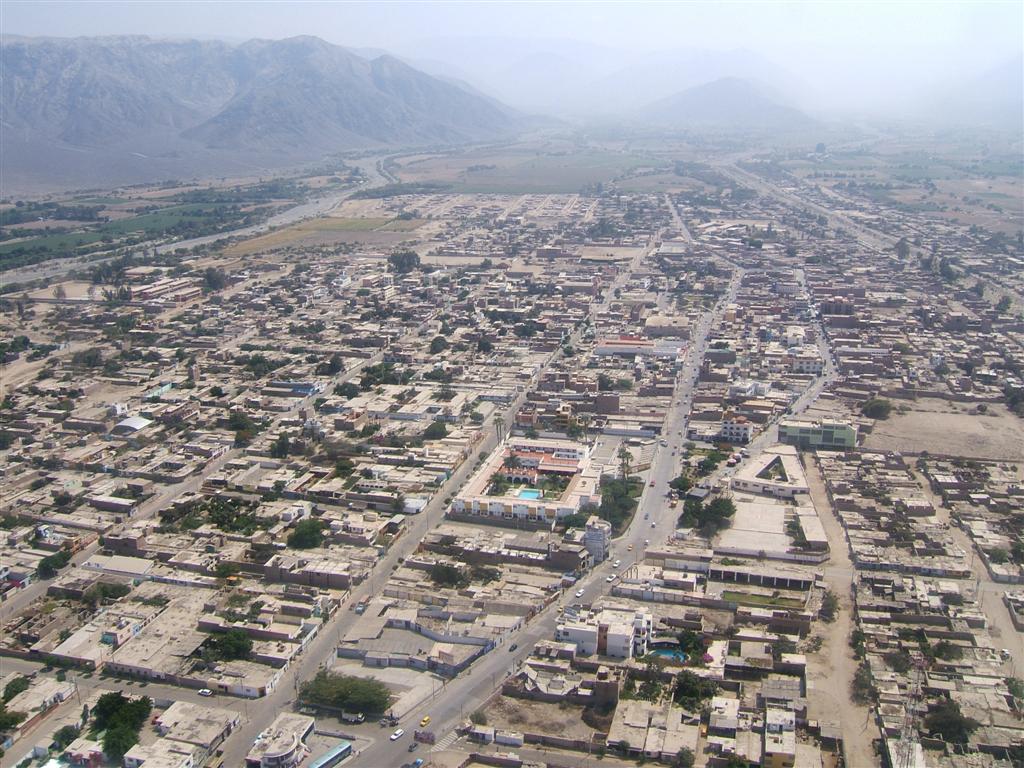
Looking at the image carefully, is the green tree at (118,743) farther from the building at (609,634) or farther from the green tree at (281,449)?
the green tree at (281,449)

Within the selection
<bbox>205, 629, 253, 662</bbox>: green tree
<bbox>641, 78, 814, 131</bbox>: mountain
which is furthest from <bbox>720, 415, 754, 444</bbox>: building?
<bbox>641, 78, 814, 131</bbox>: mountain

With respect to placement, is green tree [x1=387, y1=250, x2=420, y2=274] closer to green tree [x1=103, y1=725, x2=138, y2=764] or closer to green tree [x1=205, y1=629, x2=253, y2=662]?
green tree [x1=205, y1=629, x2=253, y2=662]

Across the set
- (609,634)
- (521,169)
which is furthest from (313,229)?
(609,634)

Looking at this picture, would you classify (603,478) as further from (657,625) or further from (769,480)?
(657,625)

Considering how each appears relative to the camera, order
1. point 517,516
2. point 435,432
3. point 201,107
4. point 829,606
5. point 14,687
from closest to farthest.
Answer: point 14,687
point 829,606
point 517,516
point 435,432
point 201,107

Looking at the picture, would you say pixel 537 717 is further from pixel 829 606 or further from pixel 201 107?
pixel 201 107

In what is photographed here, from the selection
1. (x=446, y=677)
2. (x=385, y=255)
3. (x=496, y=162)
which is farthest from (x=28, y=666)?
(x=496, y=162)
